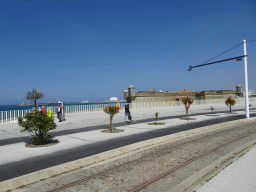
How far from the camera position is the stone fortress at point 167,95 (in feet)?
113

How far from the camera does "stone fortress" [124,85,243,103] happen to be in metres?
34.6

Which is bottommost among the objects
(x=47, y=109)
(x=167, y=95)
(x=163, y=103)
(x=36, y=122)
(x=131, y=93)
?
(x=36, y=122)

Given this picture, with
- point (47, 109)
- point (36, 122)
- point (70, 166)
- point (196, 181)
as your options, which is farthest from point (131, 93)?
point (196, 181)

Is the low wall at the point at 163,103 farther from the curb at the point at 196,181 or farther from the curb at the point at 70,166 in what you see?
the curb at the point at 196,181

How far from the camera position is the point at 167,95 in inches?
1612

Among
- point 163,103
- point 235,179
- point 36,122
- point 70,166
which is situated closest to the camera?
point 235,179

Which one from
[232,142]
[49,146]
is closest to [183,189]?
[232,142]

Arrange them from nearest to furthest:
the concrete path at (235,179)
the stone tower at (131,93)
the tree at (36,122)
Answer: the concrete path at (235,179), the tree at (36,122), the stone tower at (131,93)

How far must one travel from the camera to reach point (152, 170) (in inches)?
213

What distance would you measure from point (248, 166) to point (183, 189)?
7.89 ft

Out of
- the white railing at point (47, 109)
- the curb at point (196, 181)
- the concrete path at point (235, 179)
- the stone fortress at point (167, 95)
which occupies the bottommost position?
the curb at point (196, 181)

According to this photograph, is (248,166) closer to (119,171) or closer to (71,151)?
(119,171)

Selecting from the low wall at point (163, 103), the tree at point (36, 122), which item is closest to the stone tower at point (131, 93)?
the low wall at point (163, 103)

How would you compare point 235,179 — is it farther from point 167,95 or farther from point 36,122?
point 167,95
